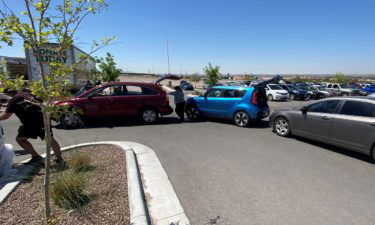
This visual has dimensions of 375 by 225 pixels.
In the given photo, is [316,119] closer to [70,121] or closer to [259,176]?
[259,176]

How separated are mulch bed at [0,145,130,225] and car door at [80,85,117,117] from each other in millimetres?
4533

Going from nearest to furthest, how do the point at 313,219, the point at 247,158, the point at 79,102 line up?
the point at 313,219
the point at 247,158
the point at 79,102

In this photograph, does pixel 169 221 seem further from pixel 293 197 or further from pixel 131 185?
pixel 293 197

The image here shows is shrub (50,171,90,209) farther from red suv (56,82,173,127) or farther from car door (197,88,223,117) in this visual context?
car door (197,88,223,117)

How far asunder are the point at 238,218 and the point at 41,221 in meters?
2.51

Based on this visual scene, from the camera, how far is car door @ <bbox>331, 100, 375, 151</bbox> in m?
4.64

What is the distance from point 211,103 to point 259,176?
214 inches

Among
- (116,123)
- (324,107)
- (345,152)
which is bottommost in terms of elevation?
(345,152)

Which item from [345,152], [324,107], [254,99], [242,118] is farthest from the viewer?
[242,118]

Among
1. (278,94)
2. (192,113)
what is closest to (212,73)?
(278,94)

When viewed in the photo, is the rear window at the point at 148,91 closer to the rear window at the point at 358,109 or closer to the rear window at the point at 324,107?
the rear window at the point at 324,107

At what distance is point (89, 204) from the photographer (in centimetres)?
288

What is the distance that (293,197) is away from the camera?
3312 millimetres

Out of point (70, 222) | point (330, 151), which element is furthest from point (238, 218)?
point (330, 151)
